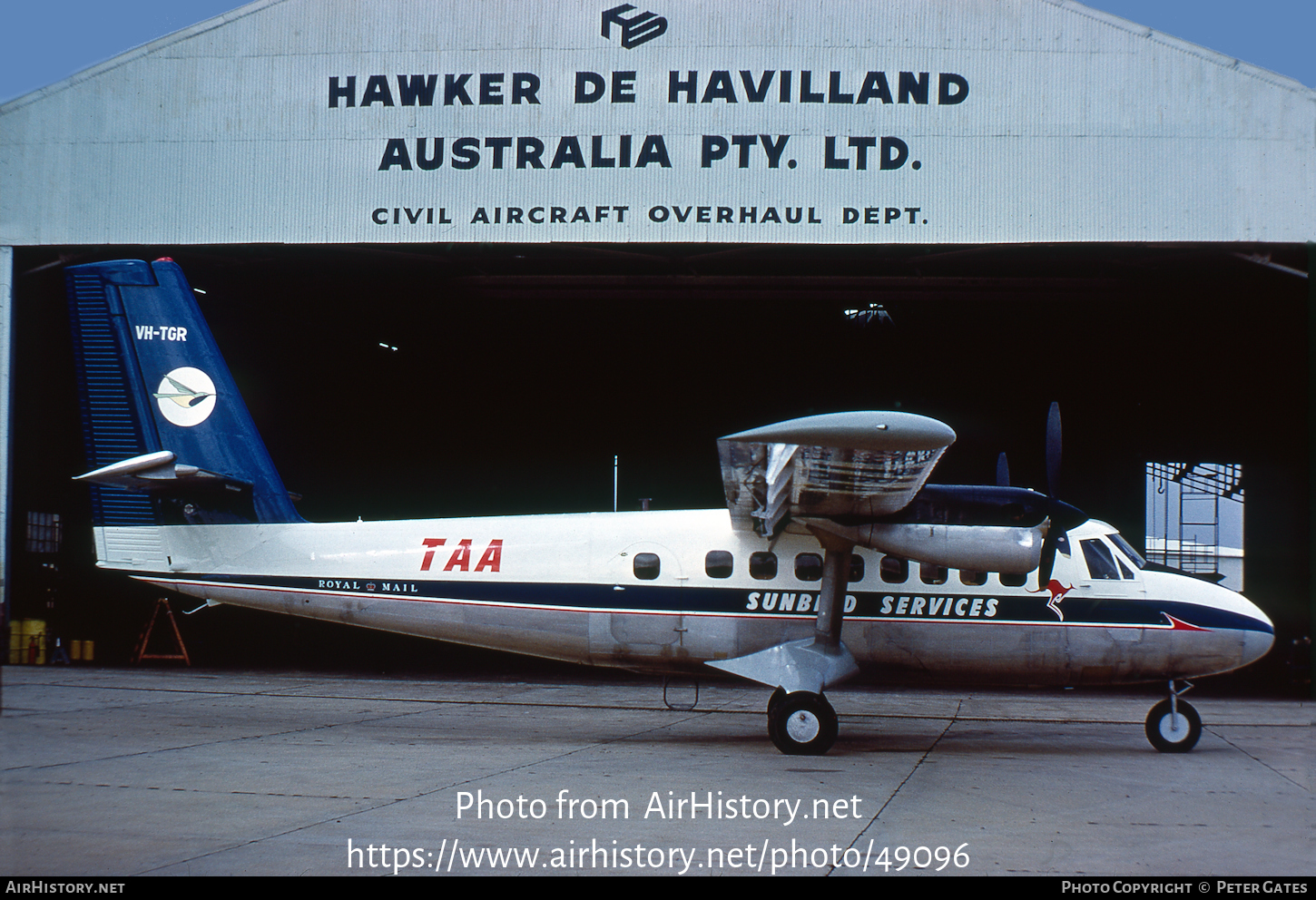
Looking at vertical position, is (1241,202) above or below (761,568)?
above

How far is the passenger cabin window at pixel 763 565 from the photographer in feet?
38.3

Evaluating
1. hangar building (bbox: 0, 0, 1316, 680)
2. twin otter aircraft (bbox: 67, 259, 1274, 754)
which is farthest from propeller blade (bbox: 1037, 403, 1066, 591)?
hangar building (bbox: 0, 0, 1316, 680)

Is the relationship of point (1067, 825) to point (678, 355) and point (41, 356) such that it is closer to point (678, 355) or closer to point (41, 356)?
point (678, 355)

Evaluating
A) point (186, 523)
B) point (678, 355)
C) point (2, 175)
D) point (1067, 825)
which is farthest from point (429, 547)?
point (678, 355)

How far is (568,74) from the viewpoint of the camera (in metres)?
16.2

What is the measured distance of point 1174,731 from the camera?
38.3 ft

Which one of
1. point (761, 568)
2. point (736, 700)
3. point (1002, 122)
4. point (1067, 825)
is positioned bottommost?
point (736, 700)

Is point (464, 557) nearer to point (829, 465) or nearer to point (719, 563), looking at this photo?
point (719, 563)

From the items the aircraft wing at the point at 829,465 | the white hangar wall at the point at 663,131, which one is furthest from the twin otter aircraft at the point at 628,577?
the white hangar wall at the point at 663,131

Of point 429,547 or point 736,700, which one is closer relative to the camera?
point 429,547

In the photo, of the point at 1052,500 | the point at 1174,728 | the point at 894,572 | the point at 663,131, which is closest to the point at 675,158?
the point at 663,131

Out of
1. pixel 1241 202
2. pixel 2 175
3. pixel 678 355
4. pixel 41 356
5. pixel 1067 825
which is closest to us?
pixel 1067 825

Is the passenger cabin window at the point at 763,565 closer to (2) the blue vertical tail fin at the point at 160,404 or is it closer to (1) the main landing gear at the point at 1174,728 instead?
(1) the main landing gear at the point at 1174,728
